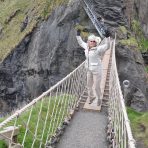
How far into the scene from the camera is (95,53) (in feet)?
32.8

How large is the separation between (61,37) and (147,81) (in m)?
6.47

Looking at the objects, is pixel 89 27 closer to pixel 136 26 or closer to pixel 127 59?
pixel 127 59

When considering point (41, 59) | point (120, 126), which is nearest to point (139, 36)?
point (41, 59)

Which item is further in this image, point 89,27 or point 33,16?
point 33,16

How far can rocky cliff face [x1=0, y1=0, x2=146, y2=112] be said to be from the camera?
25.6 m

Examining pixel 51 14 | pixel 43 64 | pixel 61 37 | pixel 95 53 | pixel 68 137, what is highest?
pixel 51 14

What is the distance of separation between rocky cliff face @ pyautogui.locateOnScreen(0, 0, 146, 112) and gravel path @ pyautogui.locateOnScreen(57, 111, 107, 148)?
1379 cm

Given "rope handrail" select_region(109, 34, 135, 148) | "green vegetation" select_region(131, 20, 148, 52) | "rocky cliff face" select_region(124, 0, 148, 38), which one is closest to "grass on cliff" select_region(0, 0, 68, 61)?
"rocky cliff face" select_region(124, 0, 148, 38)

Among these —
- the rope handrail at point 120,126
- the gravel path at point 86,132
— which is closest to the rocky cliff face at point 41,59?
the gravel path at point 86,132

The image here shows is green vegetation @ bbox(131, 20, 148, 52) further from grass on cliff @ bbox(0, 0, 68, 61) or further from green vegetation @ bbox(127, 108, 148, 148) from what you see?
green vegetation @ bbox(127, 108, 148, 148)

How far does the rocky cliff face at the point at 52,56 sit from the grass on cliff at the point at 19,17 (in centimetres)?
68

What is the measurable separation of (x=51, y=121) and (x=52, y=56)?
17992mm

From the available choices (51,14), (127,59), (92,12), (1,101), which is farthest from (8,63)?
(127,59)

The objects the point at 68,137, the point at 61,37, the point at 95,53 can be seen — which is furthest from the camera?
the point at 61,37
